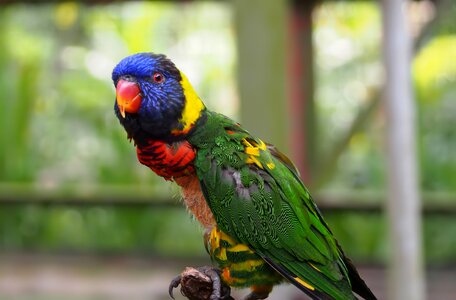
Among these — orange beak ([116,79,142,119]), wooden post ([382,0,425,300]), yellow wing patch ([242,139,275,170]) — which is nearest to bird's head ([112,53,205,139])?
orange beak ([116,79,142,119])

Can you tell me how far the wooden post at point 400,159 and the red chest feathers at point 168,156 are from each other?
1269mm

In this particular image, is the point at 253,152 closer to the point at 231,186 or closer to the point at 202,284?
the point at 231,186

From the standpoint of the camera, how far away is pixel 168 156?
181 cm

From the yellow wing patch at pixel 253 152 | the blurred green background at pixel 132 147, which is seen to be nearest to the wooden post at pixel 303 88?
the blurred green background at pixel 132 147

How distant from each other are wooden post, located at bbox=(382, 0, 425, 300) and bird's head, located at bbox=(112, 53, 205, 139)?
126 cm

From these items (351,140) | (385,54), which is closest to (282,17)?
(385,54)

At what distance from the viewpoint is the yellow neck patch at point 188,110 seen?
72.1 inches

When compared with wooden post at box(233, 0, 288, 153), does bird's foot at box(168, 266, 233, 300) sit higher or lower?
lower

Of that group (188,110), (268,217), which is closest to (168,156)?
(188,110)

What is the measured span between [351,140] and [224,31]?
1327 millimetres

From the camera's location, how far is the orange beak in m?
1.77

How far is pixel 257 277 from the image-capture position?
1.86m

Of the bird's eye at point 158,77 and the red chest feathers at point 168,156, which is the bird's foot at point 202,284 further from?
the bird's eye at point 158,77

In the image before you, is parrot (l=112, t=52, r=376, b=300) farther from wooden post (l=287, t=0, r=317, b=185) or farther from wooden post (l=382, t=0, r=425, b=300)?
wooden post (l=287, t=0, r=317, b=185)
